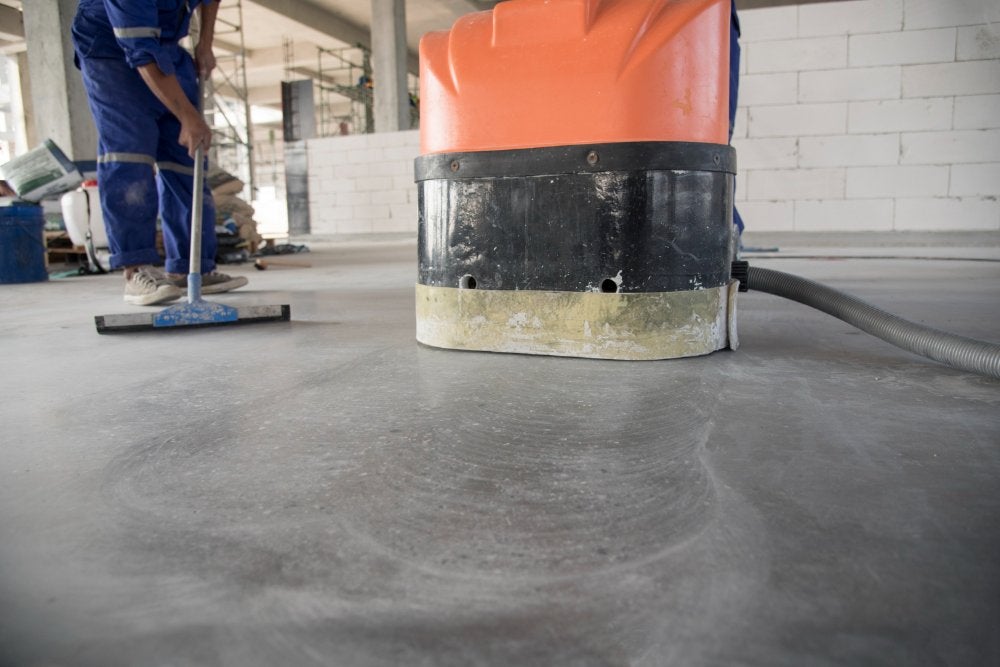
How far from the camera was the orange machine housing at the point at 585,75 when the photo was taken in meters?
1.23

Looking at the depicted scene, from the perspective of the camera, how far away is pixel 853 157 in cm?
539

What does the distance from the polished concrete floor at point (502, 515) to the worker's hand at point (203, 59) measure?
160 cm

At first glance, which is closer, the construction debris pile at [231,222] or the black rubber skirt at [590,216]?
the black rubber skirt at [590,216]

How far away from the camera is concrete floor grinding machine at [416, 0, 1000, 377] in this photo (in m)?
1.24

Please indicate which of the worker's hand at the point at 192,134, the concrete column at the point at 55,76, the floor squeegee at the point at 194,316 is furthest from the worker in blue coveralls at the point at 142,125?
the concrete column at the point at 55,76

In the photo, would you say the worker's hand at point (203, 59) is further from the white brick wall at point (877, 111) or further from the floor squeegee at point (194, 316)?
the white brick wall at point (877, 111)

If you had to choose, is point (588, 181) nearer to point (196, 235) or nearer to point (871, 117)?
point (196, 235)

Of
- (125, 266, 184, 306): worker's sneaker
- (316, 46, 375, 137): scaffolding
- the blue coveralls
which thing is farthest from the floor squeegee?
(316, 46, 375, 137): scaffolding

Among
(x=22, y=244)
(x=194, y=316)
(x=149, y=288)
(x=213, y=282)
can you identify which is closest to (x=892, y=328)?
(x=194, y=316)

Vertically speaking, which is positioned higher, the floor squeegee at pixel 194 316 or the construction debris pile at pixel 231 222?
the construction debris pile at pixel 231 222

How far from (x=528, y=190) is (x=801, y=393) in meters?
0.64

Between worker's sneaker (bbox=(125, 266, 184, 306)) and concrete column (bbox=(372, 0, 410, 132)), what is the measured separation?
6720mm

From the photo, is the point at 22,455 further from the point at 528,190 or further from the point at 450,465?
the point at 528,190

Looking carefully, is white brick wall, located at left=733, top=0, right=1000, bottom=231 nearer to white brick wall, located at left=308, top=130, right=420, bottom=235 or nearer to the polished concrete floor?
white brick wall, located at left=308, top=130, right=420, bottom=235
